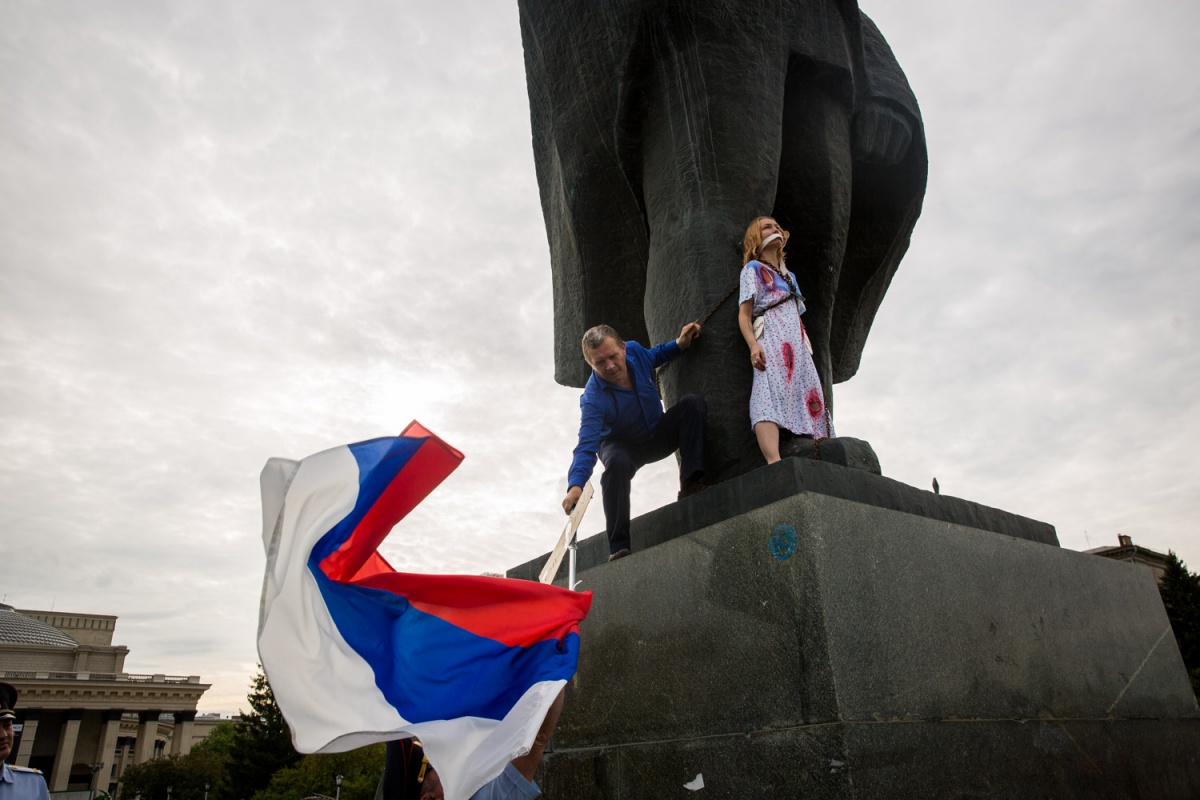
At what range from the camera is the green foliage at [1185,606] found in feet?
89.4

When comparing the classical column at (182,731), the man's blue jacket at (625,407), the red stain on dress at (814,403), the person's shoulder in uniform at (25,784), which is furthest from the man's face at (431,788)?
the classical column at (182,731)

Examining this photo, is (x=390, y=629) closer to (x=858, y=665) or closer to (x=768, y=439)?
(x=858, y=665)

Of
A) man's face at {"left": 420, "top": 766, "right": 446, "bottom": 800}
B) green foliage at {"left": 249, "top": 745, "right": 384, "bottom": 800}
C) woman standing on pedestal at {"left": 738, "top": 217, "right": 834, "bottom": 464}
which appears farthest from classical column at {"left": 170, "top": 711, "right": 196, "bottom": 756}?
woman standing on pedestal at {"left": 738, "top": 217, "right": 834, "bottom": 464}

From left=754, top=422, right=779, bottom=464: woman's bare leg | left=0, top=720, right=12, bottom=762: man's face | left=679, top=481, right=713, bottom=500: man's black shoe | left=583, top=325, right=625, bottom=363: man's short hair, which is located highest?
left=583, top=325, right=625, bottom=363: man's short hair

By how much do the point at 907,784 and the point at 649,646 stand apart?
3.50 feet

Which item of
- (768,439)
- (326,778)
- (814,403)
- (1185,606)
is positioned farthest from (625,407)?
(326,778)

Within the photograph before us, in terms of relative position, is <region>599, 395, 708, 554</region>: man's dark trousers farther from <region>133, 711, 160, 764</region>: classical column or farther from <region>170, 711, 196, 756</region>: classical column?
<region>170, 711, 196, 756</region>: classical column

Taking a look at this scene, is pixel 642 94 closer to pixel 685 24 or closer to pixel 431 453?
pixel 685 24

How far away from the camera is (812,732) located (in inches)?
91.7

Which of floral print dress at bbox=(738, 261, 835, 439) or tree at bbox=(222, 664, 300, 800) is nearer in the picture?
floral print dress at bbox=(738, 261, 835, 439)

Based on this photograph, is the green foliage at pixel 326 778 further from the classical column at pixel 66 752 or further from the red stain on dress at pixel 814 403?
the red stain on dress at pixel 814 403

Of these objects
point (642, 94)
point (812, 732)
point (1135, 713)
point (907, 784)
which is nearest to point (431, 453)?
point (812, 732)

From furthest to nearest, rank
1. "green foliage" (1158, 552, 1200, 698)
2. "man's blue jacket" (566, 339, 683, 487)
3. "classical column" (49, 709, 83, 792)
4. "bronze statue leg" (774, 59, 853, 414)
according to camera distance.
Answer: "classical column" (49, 709, 83, 792) → "green foliage" (1158, 552, 1200, 698) → "bronze statue leg" (774, 59, 853, 414) → "man's blue jacket" (566, 339, 683, 487)

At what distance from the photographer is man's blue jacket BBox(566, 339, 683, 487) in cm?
369
